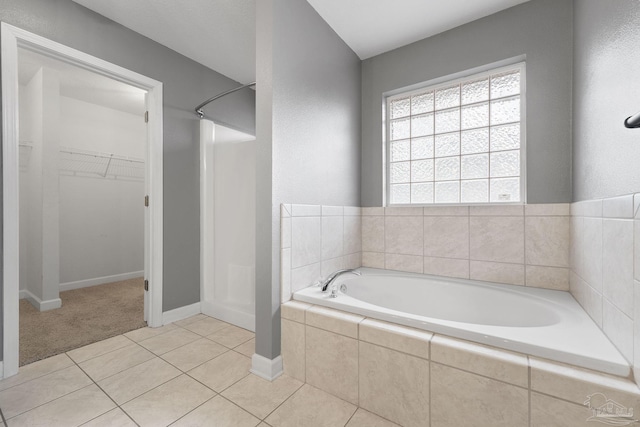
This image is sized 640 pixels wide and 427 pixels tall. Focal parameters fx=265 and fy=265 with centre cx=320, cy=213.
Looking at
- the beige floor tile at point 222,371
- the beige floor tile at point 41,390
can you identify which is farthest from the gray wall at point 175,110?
the beige floor tile at point 222,371

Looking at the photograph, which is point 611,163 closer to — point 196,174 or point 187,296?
point 196,174

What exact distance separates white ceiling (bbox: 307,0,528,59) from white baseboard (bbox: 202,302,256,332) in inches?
94.0

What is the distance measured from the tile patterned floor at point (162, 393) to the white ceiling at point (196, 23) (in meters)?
2.39

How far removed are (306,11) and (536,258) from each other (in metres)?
2.24

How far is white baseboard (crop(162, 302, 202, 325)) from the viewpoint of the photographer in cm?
227

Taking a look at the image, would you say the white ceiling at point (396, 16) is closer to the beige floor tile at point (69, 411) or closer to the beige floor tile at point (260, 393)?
the beige floor tile at point (260, 393)

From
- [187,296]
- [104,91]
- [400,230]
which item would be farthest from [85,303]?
[400,230]

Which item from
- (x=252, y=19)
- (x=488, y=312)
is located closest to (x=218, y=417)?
(x=488, y=312)

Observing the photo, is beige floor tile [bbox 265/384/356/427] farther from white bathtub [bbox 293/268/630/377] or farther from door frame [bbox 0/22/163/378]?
door frame [bbox 0/22/163/378]

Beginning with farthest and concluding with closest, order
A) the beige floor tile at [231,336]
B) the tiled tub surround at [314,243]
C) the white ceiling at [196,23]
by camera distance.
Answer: the beige floor tile at [231,336] < the white ceiling at [196,23] < the tiled tub surround at [314,243]

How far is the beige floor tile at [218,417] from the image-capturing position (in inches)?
46.9

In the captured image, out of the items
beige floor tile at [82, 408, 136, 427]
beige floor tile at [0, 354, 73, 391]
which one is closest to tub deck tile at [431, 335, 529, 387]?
beige floor tile at [82, 408, 136, 427]

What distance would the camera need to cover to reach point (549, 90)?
171cm

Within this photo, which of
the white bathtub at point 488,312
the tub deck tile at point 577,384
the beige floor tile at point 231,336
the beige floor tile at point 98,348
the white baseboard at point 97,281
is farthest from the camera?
the white baseboard at point 97,281
